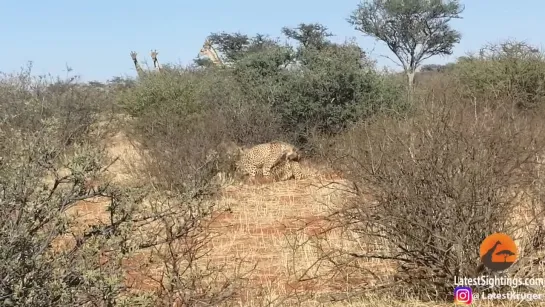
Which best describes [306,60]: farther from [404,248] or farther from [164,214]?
[164,214]

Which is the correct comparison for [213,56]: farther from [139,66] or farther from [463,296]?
[463,296]

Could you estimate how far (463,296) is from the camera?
4023 millimetres

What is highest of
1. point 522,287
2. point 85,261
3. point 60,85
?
point 60,85

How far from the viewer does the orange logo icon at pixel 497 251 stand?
4020 mm

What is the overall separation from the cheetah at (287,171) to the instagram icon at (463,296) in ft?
23.9

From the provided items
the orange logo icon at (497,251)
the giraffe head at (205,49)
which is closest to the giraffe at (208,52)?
the giraffe head at (205,49)

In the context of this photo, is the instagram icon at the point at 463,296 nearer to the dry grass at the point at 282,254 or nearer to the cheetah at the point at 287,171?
the dry grass at the point at 282,254

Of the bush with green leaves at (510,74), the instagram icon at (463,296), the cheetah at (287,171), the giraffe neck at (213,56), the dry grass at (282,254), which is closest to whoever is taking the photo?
the instagram icon at (463,296)

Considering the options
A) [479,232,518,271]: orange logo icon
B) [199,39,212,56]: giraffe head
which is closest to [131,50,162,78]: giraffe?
[199,39,212,56]: giraffe head

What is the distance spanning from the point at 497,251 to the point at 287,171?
7.43 meters

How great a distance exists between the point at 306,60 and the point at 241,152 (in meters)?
3.19

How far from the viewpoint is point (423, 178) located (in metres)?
4.07

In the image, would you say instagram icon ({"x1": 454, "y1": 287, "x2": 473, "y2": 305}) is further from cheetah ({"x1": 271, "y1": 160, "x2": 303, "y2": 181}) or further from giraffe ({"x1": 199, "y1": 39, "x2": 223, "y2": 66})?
giraffe ({"x1": 199, "y1": 39, "x2": 223, "y2": 66})

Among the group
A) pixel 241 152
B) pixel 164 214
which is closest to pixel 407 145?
pixel 164 214
